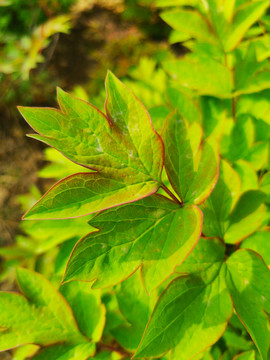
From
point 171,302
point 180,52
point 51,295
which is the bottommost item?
point 180,52

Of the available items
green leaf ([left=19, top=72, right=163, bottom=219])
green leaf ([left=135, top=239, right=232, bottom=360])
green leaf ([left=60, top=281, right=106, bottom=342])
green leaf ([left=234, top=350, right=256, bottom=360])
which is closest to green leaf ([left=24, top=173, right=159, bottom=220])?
green leaf ([left=19, top=72, right=163, bottom=219])

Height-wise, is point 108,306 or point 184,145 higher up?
point 184,145

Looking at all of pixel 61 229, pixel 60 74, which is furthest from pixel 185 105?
pixel 60 74

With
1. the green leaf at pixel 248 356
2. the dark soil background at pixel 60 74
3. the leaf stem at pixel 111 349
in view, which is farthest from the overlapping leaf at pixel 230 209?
the dark soil background at pixel 60 74

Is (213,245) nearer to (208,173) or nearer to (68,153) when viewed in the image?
(208,173)

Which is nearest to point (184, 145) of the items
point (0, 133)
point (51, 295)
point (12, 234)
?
point (51, 295)

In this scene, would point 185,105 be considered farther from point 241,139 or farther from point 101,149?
point 101,149
